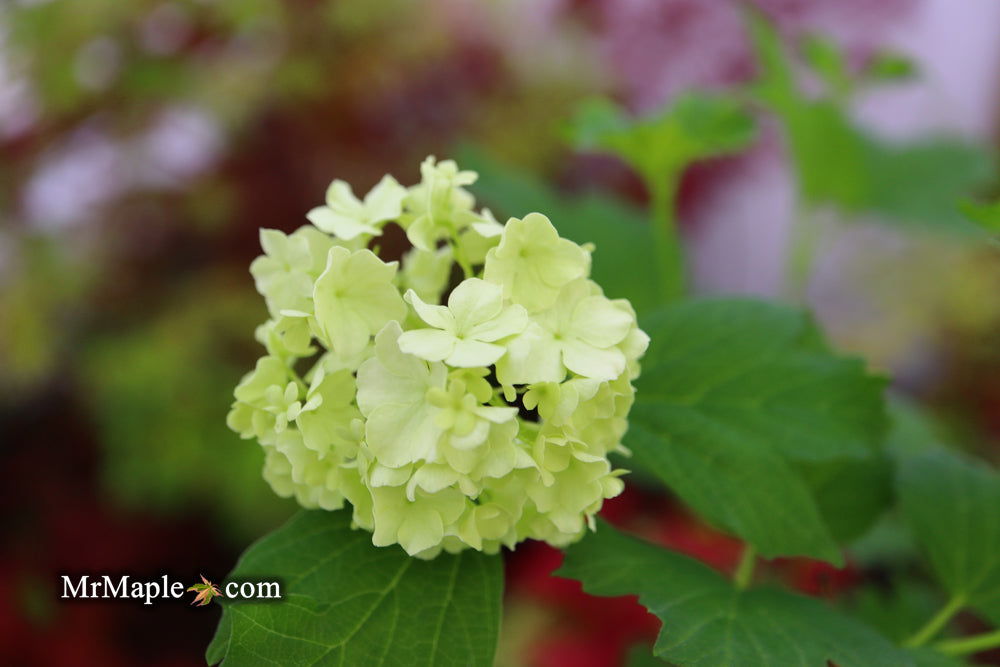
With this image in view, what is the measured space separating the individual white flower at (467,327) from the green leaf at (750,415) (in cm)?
16

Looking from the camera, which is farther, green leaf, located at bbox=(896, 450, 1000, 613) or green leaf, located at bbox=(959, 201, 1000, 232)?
green leaf, located at bbox=(896, 450, 1000, 613)

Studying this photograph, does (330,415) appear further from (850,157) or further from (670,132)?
(850,157)

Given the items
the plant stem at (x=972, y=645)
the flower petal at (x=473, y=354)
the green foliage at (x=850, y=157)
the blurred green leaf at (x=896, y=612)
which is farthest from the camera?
the green foliage at (x=850, y=157)

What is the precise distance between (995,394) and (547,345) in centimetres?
205

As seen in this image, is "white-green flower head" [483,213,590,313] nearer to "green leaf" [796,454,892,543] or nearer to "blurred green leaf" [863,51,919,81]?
"green leaf" [796,454,892,543]

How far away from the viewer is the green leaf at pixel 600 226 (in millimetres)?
801

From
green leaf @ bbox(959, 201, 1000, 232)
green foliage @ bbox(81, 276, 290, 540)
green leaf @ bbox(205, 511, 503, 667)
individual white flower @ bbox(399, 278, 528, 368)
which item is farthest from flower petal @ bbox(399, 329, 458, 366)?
green foliage @ bbox(81, 276, 290, 540)

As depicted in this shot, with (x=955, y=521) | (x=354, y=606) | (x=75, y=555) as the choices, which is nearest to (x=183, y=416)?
(x=75, y=555)

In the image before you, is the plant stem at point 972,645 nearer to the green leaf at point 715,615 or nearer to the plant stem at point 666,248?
the green leaf at point 715,615

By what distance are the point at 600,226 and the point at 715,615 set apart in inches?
20.2

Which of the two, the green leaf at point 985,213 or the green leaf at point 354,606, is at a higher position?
the green leaf at point 985,213

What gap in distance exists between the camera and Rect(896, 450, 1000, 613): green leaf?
0.63 metres

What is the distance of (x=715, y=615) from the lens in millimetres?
479

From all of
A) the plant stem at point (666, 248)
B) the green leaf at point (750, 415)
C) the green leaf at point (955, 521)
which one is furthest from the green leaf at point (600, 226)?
the green leaf at point (955, 521)
